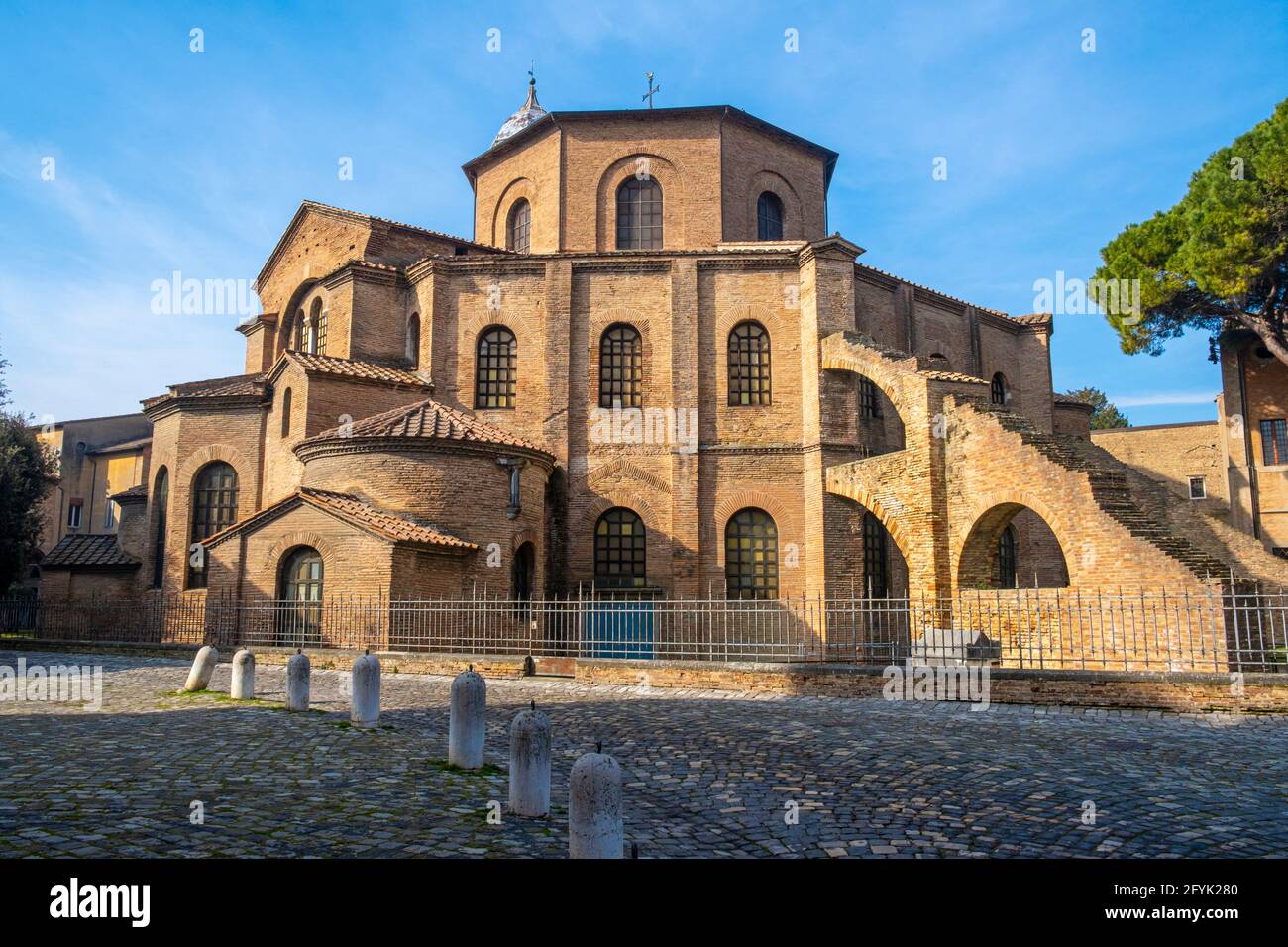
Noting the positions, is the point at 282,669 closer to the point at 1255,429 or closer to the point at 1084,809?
the point at 1084,809

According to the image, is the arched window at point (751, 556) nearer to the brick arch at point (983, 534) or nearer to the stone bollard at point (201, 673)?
the brick arch at point (983, 534)

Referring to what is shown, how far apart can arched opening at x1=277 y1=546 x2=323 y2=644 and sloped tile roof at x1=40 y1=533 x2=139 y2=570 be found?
8.63 metres

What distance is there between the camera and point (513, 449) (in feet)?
61.2

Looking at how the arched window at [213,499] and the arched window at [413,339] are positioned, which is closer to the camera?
the arched window at [213,499]

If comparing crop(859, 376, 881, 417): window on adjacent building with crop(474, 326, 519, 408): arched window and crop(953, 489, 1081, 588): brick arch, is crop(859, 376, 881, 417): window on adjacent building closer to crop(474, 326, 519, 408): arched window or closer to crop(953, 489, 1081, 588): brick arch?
crop(953, 489, 1081, 588): brick arch

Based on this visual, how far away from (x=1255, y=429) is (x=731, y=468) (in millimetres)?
18650

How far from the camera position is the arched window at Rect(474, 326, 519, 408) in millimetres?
22109

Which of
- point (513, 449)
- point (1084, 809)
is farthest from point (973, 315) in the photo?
point (1084, 809)

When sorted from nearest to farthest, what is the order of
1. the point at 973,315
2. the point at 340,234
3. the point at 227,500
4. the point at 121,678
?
the point at 121,678, the point at 227,500, the point at 340,234, the point at 973,315

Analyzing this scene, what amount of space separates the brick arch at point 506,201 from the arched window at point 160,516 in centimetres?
1096

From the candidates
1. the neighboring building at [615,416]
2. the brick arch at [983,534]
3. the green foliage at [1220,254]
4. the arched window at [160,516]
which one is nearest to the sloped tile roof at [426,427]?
the neighboring building at [615,416]

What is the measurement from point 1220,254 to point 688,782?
78.5ft

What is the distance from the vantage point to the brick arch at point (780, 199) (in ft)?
80.5

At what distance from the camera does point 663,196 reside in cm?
2430
